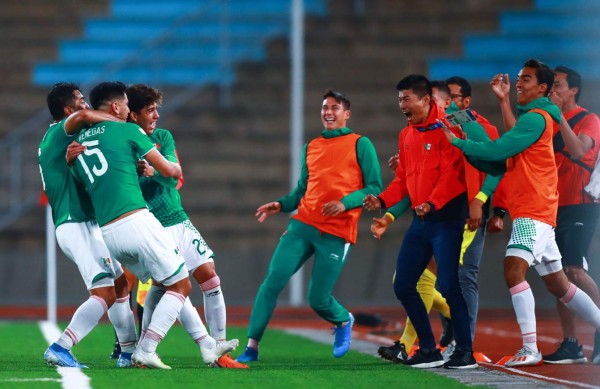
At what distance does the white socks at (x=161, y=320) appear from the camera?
27.5 ft

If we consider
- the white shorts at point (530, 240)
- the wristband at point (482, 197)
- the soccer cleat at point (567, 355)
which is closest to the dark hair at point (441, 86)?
the wristband at point (482, 197)

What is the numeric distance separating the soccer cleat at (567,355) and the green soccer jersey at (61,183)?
3513 millimetres

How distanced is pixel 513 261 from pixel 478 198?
0.50 meters

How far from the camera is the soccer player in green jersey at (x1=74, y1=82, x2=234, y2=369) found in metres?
8.30

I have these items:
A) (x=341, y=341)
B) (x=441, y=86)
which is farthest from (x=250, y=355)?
(x=441, y=86)

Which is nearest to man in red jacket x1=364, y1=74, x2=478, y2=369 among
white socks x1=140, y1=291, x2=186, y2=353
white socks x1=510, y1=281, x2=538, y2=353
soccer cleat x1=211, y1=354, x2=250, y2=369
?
white socks x1=510, y1=281, x2=538, y2=353

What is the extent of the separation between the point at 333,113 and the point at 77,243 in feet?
7.91

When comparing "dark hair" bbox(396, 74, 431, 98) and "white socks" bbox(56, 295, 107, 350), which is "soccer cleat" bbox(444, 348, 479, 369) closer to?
"dark hair" bbox(396, 74, 431, 98)

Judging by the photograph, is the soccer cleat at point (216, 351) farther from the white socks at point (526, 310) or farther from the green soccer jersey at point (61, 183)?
the white socks at point (526, 310)

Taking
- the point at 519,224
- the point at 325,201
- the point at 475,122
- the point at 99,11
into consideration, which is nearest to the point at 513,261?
the point at 519,224

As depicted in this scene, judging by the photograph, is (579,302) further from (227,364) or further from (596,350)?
(227,364)

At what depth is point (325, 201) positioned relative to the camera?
9.91 meters

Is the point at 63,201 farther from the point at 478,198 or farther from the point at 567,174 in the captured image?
the point at 567,174

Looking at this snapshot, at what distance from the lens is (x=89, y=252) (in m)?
8.77
